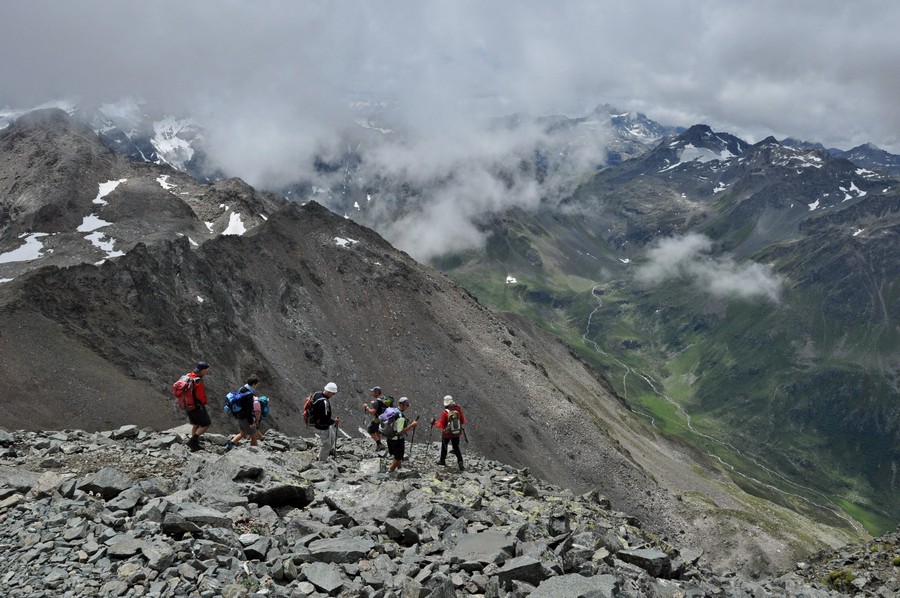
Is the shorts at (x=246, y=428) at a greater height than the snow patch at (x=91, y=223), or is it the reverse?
the snow patch at (x=91, y=223)

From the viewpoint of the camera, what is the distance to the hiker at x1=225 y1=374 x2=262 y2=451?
89.1 feet

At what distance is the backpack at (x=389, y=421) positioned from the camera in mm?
29955

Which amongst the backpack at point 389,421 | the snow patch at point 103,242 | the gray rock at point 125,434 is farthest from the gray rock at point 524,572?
the snow patch at point 103,242

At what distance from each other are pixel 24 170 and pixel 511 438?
13257cm

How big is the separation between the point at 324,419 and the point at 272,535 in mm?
10865

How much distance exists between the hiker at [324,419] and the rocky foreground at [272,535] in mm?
1045

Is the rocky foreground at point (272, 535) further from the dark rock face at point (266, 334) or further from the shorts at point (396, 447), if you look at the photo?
the dark rock face at point (266, 334)

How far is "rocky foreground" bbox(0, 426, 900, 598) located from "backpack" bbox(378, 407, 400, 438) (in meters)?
1.85

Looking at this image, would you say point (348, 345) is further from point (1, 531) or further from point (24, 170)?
point (24, 170)

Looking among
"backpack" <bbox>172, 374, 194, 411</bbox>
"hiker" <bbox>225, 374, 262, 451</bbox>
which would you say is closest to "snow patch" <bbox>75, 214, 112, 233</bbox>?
"hiker" <bbox>225, 374, 262, 451</bbox>

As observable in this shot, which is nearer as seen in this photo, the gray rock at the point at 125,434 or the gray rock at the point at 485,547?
the gray rock at the point at 485,547

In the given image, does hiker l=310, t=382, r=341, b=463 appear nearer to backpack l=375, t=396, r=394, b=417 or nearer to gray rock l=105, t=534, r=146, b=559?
backpack l=375, t=396, r=394, b=417

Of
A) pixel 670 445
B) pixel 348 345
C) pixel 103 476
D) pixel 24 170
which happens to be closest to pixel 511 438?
pixel 348 345

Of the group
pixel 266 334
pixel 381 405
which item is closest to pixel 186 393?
pixel 381 405
